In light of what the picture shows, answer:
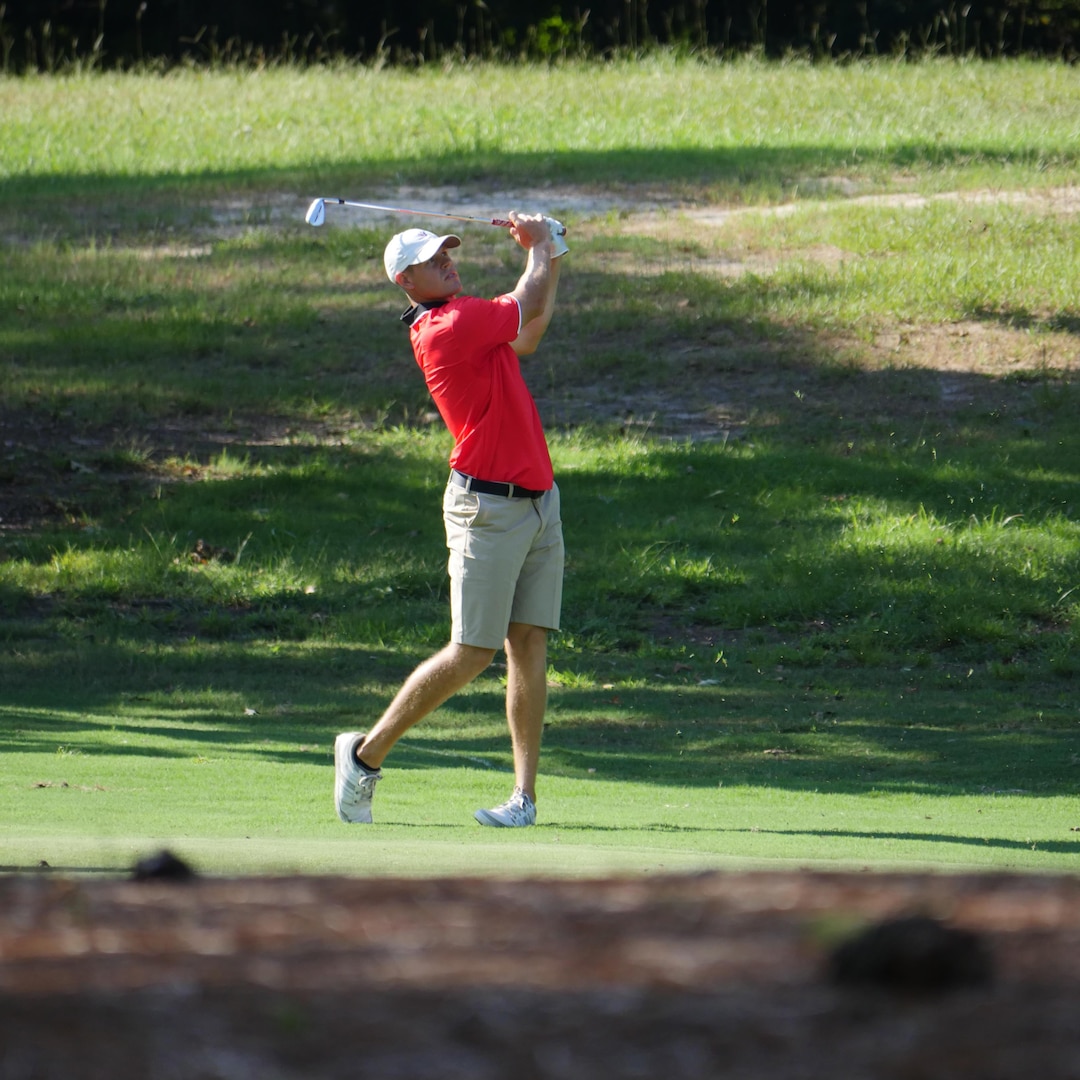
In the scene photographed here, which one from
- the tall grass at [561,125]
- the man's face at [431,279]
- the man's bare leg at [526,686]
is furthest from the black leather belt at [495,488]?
the tall grass at [561,125]

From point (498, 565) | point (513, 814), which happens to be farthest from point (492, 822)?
point (498, 565)

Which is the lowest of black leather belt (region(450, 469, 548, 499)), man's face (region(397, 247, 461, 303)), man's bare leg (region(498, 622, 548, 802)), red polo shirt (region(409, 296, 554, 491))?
man's bare leg (region(498, 622, 548, 802))

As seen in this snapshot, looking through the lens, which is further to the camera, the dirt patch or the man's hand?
the man's hand

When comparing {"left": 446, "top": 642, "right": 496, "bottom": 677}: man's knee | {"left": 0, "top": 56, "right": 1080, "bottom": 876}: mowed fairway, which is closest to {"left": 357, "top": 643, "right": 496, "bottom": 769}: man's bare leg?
{"left": 446, "top": 642, "right": 496, "bottom": 677}: man's knee

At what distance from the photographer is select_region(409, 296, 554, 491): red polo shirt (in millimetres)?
7773

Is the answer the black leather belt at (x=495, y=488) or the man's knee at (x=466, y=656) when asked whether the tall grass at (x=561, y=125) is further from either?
the man's knee at (x=466, y=656)

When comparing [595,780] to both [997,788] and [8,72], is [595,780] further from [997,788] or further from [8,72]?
[8,72]

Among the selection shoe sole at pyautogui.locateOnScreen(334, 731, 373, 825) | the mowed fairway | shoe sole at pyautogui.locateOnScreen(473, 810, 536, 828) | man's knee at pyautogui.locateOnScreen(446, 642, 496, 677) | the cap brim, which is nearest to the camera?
shoe sole at pyautogui.locateOnScreen(473, 810, 536, 828)

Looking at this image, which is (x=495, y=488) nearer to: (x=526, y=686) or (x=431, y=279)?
(x=526, y=686)

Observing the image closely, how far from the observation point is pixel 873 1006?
175cm

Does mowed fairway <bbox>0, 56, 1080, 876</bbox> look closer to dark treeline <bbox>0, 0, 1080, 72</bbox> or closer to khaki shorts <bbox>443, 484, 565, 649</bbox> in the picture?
khaki shorts <bbox>443, 484, 565, 649</bbox>

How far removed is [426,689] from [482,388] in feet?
4.32

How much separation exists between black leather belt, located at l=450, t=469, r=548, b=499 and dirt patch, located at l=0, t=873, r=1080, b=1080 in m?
5.59

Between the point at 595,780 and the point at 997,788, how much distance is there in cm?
214
